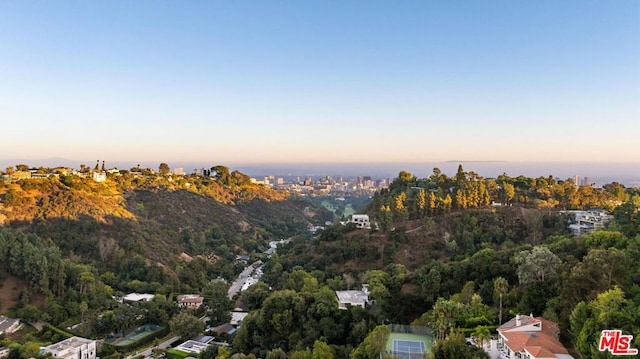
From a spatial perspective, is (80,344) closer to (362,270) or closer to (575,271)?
(362,270)

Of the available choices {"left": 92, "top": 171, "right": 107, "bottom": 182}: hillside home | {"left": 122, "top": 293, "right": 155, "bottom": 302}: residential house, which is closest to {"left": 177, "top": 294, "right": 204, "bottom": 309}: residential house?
{"left": 122, "top": 293, "right": 155, "bottom": 302}: residential house

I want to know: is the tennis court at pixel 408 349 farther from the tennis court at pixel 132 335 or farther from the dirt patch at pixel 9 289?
the dirt patch at pixel 9 289

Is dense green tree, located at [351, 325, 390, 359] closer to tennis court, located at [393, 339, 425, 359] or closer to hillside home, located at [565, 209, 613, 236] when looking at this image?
tennis court, located at [393, 339, 425, 359]

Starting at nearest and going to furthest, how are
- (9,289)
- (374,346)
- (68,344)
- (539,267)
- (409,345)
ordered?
1. (374,346)
2. (409,345)
3. (539,267)
4. (68,344)
5. (9,289)

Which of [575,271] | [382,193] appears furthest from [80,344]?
[382,193]

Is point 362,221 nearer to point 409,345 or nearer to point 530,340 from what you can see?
point 409,345

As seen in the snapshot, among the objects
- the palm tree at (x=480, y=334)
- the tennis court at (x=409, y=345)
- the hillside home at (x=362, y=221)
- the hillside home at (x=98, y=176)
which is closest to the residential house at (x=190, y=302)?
the hillside home at (x=362, y=221)

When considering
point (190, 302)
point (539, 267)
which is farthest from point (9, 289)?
point (539, 267)
